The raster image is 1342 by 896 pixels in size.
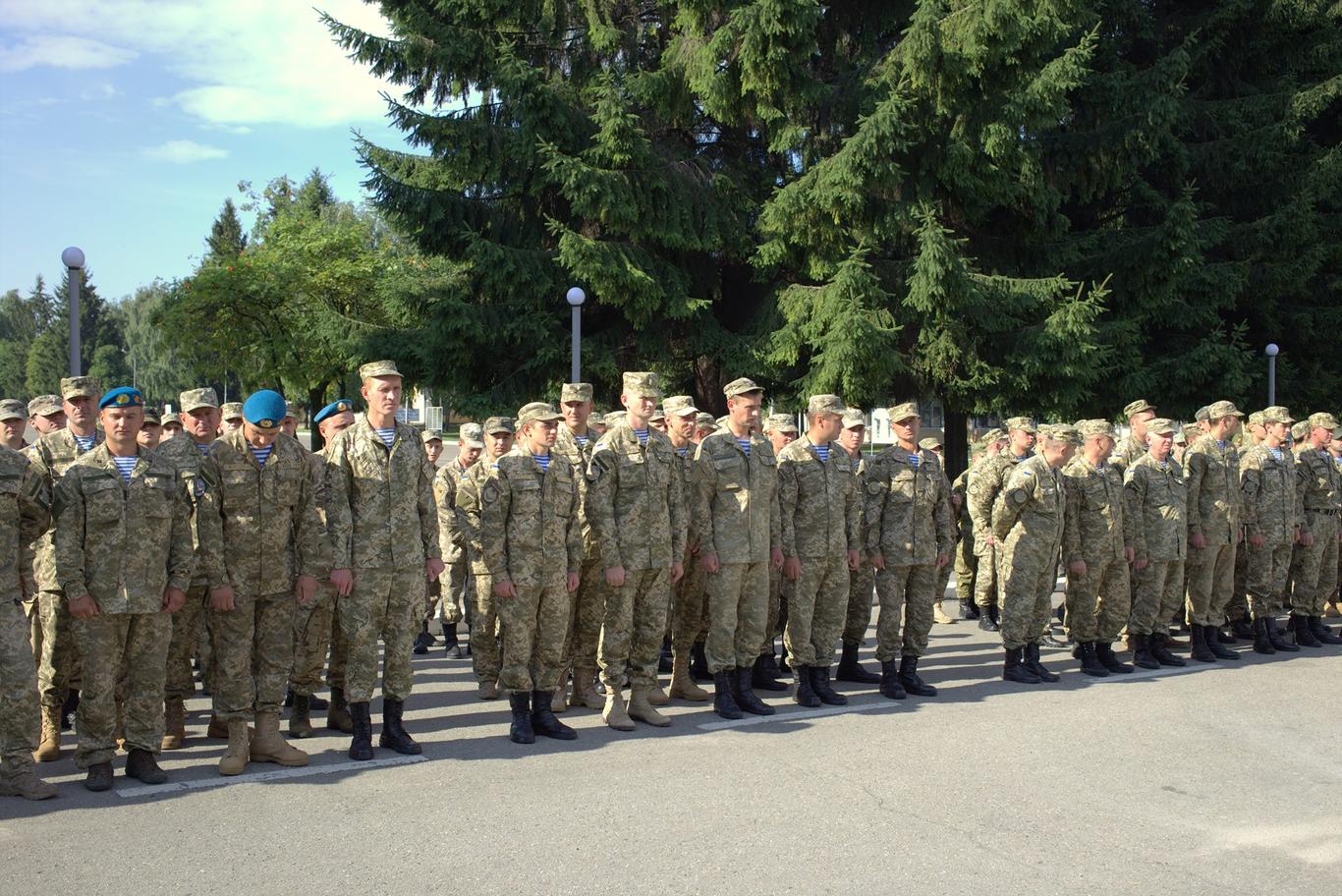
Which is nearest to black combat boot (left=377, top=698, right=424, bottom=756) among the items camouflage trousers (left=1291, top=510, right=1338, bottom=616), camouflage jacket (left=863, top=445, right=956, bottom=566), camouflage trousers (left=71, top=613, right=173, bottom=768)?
camouflage trousers (left=71, top=613, right=173, bottom=768)

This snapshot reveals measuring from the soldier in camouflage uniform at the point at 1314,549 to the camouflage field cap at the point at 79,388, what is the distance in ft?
35.4

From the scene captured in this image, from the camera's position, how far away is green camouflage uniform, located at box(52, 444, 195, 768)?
5984 millimetres

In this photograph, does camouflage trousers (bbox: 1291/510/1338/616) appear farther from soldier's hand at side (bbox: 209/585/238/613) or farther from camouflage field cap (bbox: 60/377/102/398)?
camouflage field cap (bbox: 60/377/102/398)

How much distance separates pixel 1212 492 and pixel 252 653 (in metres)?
8.49

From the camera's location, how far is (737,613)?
7855 millimetres

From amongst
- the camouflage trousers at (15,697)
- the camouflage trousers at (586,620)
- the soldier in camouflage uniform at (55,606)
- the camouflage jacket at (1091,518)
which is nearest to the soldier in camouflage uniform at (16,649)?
the camouflage trousers at (15,697)

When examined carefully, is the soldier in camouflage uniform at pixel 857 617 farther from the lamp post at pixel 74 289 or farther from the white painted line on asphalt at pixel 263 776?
the lamp post at pixel 74 289

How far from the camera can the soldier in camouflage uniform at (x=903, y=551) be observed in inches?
337

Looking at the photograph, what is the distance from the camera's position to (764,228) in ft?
59.1

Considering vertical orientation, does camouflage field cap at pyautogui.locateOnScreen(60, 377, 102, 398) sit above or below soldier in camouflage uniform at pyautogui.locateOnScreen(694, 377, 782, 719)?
above

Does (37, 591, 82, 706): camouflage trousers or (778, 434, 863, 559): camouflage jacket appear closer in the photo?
(37, 591, 82, 706): camouflage trousers

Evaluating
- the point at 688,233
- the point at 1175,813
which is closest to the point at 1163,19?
the point at 688,233

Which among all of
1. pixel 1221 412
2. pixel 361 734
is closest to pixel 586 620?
pixel 361 734

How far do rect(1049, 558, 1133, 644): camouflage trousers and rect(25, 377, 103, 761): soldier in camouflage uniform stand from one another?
24.9 feet
